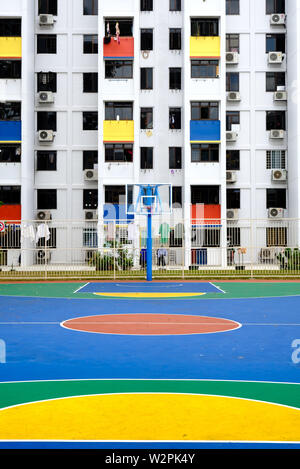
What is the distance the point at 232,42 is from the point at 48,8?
35.8ft

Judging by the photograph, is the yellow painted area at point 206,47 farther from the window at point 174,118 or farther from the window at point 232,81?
the window at point 174,118

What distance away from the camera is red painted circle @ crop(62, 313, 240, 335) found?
418 inches

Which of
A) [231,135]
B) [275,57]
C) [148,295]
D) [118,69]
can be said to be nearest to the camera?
[148,295]

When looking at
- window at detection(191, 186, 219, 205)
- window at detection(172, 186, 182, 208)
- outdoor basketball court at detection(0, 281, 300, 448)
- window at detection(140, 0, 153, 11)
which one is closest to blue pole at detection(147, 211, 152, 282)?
outdoor basketball court at detection(0, 281, 300, 448)

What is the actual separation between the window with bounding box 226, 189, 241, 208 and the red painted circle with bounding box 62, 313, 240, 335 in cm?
2438

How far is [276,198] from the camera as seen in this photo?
36719 millimetres

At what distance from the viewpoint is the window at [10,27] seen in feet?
116

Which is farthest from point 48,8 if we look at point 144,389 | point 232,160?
point 144,389

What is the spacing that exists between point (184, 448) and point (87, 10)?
35.9 metres

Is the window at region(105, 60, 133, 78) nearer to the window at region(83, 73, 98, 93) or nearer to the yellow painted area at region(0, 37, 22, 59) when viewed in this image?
the window at region(83, 73, 98, 93)

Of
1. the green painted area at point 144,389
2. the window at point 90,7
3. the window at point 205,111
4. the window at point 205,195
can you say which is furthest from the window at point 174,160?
the green painted area at point 144,389

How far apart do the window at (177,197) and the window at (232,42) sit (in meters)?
8.67

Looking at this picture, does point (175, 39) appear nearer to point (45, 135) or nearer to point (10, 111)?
point (45, 135)
